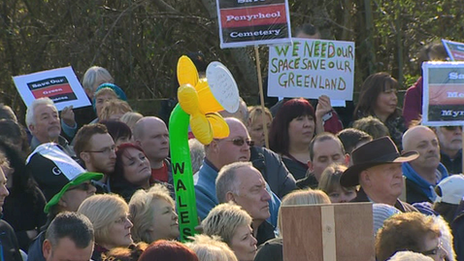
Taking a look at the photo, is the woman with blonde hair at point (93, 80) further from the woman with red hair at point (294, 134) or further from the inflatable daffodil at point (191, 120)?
the inflatable daffodil at point (191, 120)

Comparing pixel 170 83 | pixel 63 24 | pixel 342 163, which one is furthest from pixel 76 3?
pixel 342 163

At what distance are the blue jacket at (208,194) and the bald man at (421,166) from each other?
136 cm

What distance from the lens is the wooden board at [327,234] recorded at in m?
4.13

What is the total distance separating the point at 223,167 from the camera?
268 inches

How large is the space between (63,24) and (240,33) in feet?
12.7

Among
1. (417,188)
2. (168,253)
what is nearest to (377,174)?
(417,188)

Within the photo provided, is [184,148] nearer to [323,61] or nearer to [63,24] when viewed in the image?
[323,61]

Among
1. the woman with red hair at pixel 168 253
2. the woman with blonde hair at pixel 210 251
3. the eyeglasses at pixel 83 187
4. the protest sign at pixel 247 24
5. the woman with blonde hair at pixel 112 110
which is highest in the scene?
the protest sign at pixel 247 24

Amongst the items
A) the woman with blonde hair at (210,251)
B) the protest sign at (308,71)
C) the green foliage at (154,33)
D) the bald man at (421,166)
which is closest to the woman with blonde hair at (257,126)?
the protest sign at (308,71)

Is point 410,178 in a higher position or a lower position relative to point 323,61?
lower

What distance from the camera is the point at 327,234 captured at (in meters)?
4.13

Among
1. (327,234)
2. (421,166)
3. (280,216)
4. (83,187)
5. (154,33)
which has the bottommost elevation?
(421,166)

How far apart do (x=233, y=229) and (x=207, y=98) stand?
49.8 inches

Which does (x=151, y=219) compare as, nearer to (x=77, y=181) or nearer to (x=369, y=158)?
(x=77, y=181)
